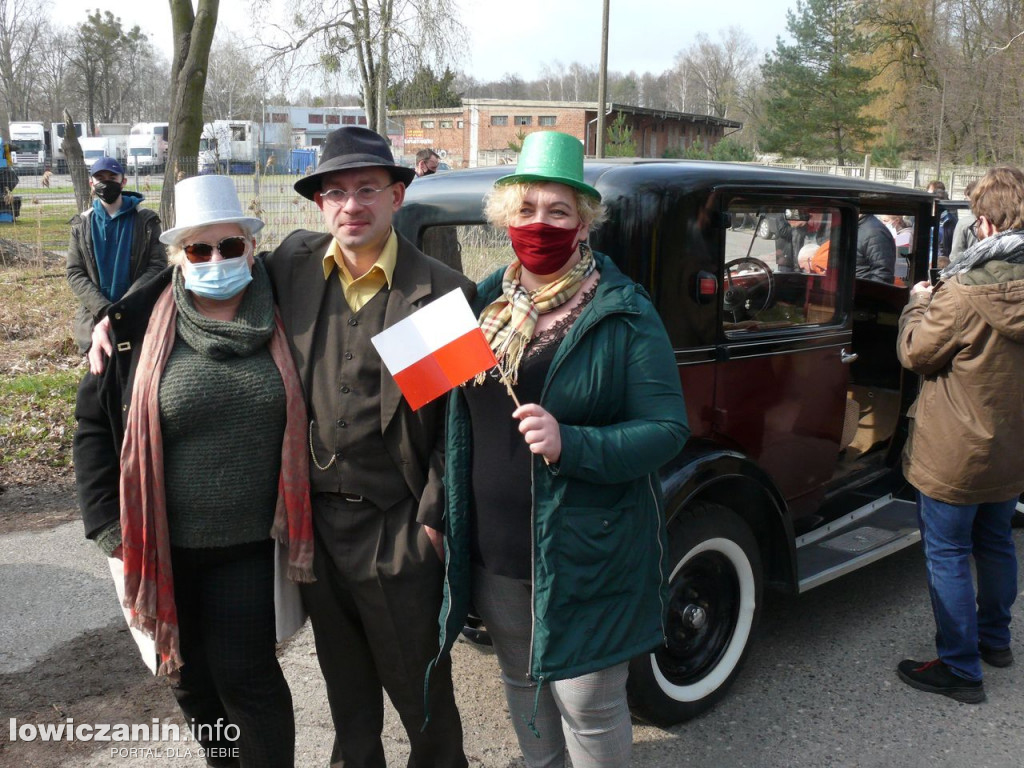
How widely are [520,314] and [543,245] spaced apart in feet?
0.60

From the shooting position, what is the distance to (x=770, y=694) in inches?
141

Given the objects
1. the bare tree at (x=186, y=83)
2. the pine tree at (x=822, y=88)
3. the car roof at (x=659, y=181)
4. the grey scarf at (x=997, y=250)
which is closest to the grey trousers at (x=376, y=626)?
the car roof at (x=659, y=181)

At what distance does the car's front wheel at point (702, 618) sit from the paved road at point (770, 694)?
14 cm

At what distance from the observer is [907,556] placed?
509cm

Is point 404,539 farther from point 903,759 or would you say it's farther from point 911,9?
point 911,9

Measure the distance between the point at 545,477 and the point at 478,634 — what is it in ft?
4.11

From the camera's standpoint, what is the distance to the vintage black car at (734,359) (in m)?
3.19

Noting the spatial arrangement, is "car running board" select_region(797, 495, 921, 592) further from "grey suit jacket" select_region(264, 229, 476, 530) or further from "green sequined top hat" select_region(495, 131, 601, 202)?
Result: "green sequined top hat" select_region(495, 131, 601, 202)

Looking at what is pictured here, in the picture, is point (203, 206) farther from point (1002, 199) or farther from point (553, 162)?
point (1002, 199)

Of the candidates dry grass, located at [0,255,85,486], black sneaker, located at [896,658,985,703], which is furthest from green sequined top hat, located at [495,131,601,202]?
dry grass, located at [0,255,85,486]

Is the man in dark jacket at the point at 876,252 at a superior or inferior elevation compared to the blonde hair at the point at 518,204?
inferior

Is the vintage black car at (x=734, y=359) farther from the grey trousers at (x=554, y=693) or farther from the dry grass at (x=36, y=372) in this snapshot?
the dry grass at (x=36, y=372)

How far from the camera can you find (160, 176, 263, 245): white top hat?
2.42 meters

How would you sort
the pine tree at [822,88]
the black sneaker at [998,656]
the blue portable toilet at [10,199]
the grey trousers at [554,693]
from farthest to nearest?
the pine tree at [822,88] < the blue portable toilet at [10,199] < the black sneaker at [998,656] < the grey trousers at [554,693]
